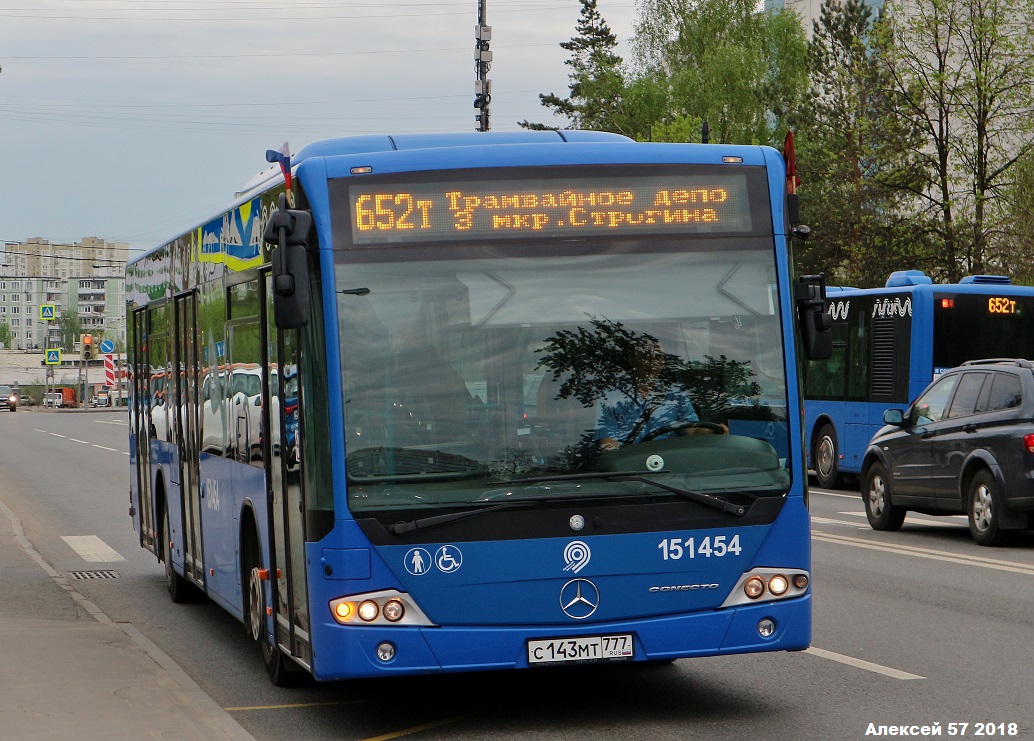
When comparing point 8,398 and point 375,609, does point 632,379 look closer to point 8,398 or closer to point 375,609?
point 375,609

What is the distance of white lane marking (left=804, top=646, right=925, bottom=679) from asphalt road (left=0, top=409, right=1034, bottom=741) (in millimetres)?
15

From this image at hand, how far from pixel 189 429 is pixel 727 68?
163ft

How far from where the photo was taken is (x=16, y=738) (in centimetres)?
724

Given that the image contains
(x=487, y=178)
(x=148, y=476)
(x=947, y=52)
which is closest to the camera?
(x=487, y=178)

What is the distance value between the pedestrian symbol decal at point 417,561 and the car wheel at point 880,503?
11.4 metres

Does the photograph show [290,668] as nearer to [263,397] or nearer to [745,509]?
[263,397]

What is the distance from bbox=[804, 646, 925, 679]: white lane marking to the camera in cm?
898

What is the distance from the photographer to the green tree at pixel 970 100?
3550 centimetres

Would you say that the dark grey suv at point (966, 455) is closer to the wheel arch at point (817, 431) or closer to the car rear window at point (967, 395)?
the car rear window at point (967, 395)

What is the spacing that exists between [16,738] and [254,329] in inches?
103

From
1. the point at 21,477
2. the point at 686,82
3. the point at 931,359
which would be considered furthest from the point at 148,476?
the point at 686,82

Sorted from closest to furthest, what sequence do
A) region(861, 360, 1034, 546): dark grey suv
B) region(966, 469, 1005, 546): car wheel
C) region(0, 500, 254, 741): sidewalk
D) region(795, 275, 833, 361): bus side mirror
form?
region(0, 500, 254, 741): sidewalk, region(795, 275, 833, 361): bus side mirror, region(861, 360, 1034, 546): dark grey suv, region(966, 469, 1005, 546): car wheel

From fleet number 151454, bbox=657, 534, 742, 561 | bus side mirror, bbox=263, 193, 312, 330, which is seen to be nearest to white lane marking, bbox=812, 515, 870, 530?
fleet number 151454, bbox=657, 534, 742, 561

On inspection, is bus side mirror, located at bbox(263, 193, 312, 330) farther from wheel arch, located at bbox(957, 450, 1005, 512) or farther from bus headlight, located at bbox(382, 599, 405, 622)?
wheel arch, located at bbox(957, 450, 1005, 512)
